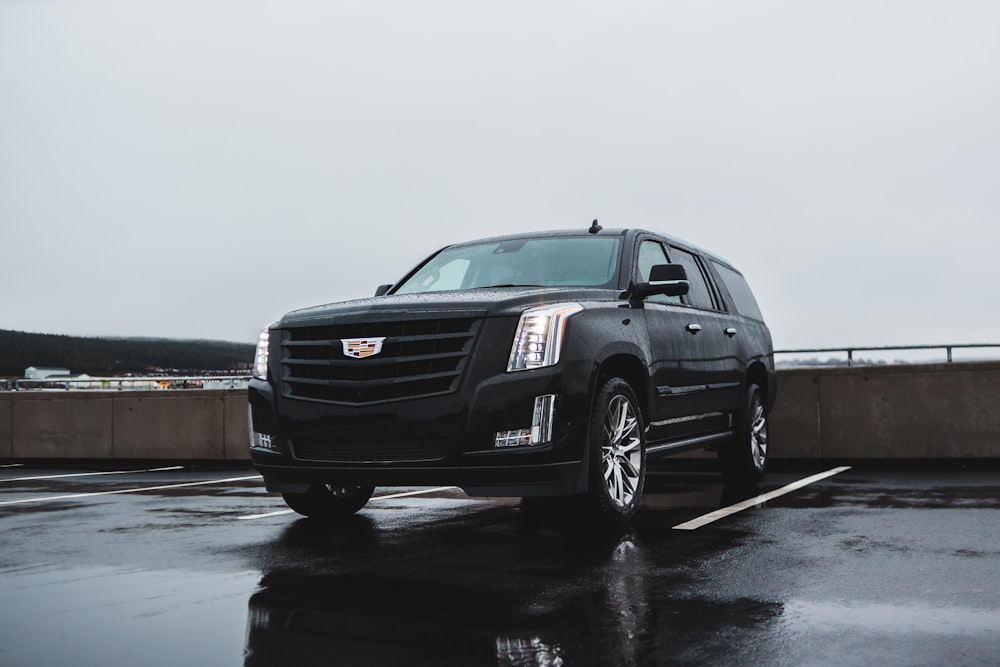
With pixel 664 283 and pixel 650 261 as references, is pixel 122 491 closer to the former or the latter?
pixel 650 261

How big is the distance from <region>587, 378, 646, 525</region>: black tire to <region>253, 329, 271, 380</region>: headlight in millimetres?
2262

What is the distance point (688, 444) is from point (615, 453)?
1685 millimetres

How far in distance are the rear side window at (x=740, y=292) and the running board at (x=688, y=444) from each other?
1.59 m

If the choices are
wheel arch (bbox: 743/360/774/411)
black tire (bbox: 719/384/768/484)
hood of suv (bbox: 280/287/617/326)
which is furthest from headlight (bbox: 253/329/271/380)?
wheel arch (bbox: 743/360/774/411)

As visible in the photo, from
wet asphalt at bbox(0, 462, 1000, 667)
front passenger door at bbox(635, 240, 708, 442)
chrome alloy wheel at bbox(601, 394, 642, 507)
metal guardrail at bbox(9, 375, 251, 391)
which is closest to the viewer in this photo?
wet asphalt at bbox(0, 462, 1000, 667)

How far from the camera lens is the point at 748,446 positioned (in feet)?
33.3

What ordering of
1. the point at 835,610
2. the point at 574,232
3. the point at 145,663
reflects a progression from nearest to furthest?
1. the point at 145,663
2. the point at 835,610
3. the point at 574,232

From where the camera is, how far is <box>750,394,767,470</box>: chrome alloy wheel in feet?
34.0

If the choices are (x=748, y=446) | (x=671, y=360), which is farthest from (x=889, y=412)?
(x=671, y=360)

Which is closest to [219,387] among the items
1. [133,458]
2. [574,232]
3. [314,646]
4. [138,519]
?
[133,458]

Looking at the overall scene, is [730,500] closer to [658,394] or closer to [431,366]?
[658,394]

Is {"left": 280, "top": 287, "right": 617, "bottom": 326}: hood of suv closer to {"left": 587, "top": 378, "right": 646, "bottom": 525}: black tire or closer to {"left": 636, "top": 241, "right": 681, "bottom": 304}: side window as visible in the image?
{"left": 587, "top": 378, "right": 646, "bottom": 525}: black tire

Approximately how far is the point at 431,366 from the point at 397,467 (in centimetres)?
63

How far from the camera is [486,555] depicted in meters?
6.00
